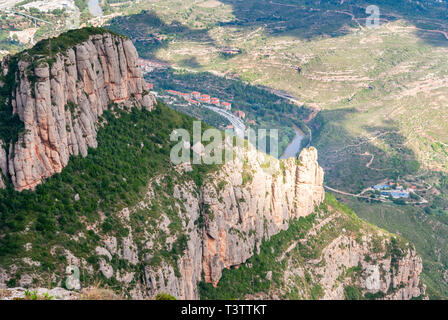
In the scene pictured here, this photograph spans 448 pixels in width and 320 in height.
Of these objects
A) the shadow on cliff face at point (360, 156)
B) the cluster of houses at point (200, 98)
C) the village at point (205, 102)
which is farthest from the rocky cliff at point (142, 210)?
the cluster of houses at point (200, 98)

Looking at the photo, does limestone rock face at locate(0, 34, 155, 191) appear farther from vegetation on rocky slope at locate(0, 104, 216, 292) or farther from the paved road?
the paved road

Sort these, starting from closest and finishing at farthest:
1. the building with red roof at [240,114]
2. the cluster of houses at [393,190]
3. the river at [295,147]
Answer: the cluster of houses at [393,190]
the river at [295,147]
the building with red roof at [240,114]

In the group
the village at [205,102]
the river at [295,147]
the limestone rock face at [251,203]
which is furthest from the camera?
the village at [205,102]

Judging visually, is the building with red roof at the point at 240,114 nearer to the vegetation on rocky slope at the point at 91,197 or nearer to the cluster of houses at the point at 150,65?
the cluster of houses at the point at 150,65

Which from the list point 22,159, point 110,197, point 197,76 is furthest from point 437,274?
point 197,76
